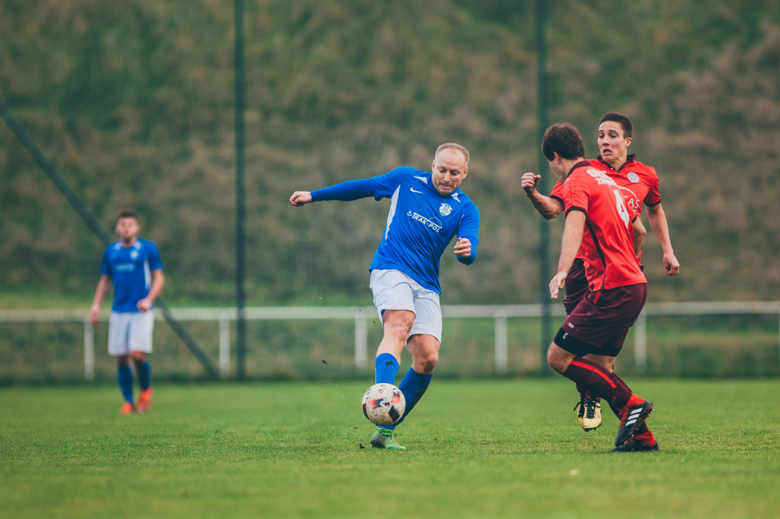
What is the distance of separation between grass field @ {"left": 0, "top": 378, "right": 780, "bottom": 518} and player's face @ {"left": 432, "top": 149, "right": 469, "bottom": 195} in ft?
5.27

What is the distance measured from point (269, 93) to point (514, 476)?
35.2 ft

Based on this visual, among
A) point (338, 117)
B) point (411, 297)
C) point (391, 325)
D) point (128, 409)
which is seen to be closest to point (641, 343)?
point (338, 117)

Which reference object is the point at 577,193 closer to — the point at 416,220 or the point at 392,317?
the point at 416,220

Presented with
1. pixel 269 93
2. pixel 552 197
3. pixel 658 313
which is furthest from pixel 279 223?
pixel 552 197

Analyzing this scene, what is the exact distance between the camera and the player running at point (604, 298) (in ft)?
14.0

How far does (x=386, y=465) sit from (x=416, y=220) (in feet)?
5.38

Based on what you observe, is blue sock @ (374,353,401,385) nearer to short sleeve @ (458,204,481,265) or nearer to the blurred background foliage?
short sleeve @ (458,204,481,265)

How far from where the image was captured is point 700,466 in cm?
376

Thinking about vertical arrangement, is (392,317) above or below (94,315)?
above

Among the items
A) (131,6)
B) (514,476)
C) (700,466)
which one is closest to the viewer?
(514,476)

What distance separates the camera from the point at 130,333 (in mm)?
8141

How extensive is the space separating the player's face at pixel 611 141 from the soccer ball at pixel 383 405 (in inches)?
76.3

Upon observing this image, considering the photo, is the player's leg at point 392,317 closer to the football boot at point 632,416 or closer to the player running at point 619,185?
the player running at point 619,185

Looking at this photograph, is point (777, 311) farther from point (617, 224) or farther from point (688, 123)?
point (617, 224)
